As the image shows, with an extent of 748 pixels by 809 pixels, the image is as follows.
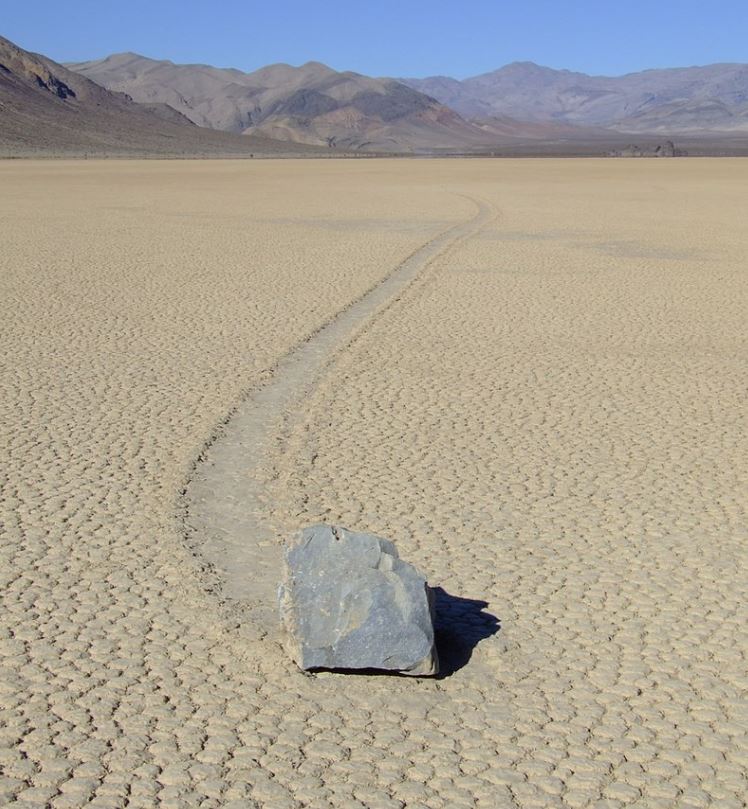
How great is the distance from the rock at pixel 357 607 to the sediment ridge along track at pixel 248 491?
0.45m

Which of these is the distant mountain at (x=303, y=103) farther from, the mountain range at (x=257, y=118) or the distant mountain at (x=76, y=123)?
the distant mountain at (x=76, y=123)

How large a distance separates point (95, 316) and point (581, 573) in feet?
22.7

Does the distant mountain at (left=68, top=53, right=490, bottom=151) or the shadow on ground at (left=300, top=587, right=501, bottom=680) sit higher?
the shadow on ground at (left=300, top=587, right=501, bottom=680)

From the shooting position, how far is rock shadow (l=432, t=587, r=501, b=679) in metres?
4.14

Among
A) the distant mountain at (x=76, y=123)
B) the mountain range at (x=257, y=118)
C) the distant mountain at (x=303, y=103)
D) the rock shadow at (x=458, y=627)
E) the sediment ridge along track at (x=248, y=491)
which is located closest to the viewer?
the rock shadow at (x=458, y=627)

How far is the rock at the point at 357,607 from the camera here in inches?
150

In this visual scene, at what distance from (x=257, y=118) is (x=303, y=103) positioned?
627cm

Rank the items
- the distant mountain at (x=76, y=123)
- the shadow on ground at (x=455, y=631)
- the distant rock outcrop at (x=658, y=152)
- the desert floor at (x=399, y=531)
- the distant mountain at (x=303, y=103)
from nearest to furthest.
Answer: the desert floor at (x=399, y=531) → the shadow on ground at (x=455, y=631) → the distant mountain at (x=76, y=123) → the distant rock outcrop at (x=658, y=152) → the distant mountain at (x=303, y=103)

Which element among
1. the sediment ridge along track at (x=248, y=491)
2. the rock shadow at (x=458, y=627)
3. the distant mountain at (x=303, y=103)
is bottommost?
the distant mountain at (x=303, y=103)

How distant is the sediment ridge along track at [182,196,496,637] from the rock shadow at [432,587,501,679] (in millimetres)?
625

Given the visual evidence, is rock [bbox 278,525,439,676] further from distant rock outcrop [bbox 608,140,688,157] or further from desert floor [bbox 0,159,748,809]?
distant rock outcrop [bbox 608,140,688,157]

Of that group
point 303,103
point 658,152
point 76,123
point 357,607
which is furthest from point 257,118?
point 357,607

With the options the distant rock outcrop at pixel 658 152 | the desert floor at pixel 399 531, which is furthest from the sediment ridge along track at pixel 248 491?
the distant rock outcrop at pixel 658 152

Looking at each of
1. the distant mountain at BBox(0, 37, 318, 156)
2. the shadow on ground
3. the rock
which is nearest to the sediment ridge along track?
the rock
